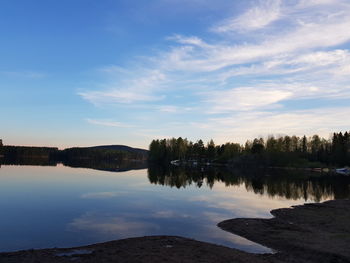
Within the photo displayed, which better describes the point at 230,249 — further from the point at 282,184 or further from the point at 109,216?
the point at 282,184

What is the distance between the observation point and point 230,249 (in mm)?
18719

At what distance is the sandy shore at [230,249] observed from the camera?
16047 millimetres

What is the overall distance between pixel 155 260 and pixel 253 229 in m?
11.8

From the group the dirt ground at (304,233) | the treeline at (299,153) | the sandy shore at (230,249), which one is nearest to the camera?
the sandy shore at (230,249)

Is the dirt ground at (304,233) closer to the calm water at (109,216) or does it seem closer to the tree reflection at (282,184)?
the calm water at (109,216)

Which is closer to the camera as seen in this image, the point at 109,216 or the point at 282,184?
the point at 109,216

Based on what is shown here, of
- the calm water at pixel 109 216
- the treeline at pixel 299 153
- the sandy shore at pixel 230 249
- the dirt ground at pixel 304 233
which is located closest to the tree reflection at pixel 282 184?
the calm water at pixel 109 216

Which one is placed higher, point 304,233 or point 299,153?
point 299,153

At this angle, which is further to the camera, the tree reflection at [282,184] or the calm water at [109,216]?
the tree reflection at [282,184]

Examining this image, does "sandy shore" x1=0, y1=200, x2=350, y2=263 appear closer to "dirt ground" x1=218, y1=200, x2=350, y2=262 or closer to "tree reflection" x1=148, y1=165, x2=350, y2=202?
"dirt ground" x1=218, y1=200, x2=350, y2=262

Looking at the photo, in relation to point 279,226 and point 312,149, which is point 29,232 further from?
point 312,149

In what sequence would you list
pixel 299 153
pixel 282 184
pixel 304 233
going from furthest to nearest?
pixel 299 153 < pixel 282 184 < pixel 304 233

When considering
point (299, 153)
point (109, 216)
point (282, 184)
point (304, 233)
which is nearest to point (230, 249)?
point (304, 233)

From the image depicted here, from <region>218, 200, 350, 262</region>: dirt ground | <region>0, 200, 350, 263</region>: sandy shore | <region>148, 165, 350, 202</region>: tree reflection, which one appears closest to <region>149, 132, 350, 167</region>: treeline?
<region>148, 165, 350, 202</region>: tree reflection
